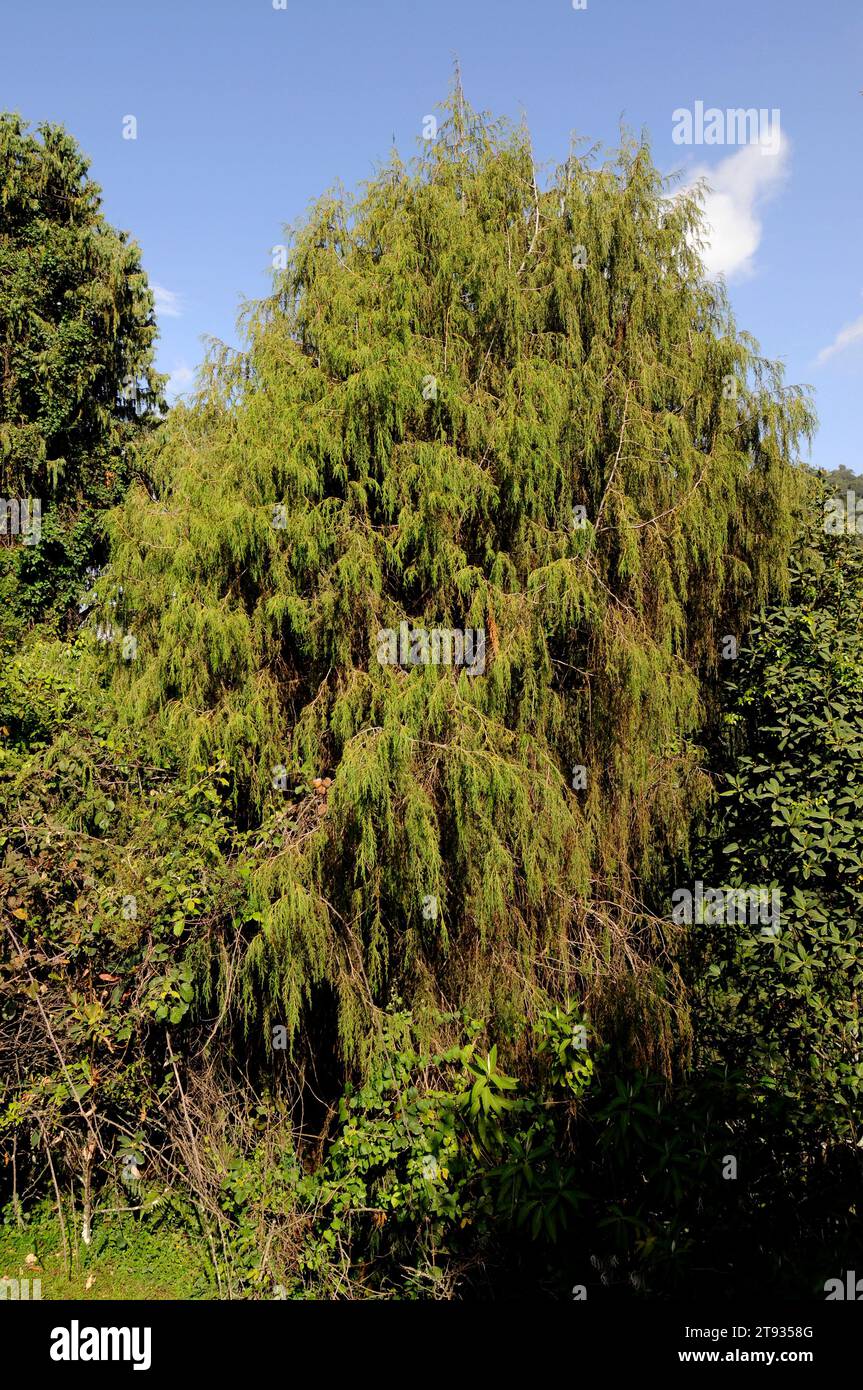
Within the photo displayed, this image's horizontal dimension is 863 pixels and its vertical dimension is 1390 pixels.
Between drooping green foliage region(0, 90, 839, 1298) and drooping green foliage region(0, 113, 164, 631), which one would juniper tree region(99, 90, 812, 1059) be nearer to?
drooping green foliage region(0, 90, 839, 1298)

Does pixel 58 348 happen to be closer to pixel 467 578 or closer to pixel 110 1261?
pixel 467 578

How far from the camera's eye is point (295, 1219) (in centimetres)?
447

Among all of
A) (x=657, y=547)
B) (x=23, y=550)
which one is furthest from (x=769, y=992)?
(x=23, y=550)

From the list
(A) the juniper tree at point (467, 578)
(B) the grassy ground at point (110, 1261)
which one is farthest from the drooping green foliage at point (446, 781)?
(B) the grassy ground at point (110, 1261)

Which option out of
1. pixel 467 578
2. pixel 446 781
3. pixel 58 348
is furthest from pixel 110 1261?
pixel 58 348

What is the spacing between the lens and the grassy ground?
446 cm

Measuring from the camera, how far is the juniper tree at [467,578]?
4531 millimetres

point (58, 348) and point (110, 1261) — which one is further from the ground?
point (58, 348)

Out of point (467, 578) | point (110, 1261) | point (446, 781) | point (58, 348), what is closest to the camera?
point (446, 781)

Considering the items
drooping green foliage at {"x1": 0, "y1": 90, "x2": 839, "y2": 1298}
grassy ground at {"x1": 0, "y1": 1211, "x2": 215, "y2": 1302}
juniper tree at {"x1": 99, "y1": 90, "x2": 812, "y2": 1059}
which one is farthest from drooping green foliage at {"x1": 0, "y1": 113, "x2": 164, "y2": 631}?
grassy ground at {"x1": 0, "y1": 1211, "x2": 215, "y2": 1302}

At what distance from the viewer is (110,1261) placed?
15.5 ft

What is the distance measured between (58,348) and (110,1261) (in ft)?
41.8

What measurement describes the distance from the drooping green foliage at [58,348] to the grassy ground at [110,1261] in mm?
9340

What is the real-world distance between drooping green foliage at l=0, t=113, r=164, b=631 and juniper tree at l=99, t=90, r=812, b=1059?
825 cm
